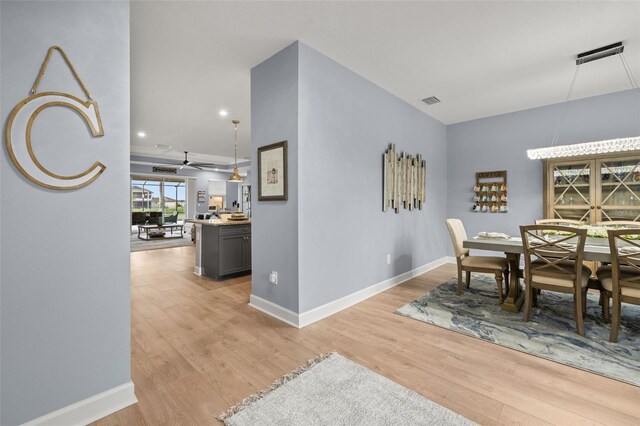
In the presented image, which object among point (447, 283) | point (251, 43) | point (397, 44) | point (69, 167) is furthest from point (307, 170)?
point (447, 283)

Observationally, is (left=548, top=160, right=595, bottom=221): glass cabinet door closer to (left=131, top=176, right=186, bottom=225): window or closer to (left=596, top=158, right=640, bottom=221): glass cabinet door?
(left=596, top=158, right=640, bottom=221): glass cabinet door

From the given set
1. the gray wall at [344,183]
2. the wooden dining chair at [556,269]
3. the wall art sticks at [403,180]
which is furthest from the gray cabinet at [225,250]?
the wooden dining chair at [556,269]

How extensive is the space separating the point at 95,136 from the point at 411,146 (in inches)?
161

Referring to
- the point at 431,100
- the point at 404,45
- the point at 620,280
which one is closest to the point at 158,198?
the point at 431,100

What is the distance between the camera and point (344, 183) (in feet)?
10.5

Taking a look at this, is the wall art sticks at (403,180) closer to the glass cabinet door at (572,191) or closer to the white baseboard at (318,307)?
the white baseboard at (318,307)

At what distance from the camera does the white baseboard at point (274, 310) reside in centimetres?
273

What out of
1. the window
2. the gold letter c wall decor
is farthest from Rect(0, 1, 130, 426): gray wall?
the window

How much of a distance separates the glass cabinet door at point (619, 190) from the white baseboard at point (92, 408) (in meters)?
5.86

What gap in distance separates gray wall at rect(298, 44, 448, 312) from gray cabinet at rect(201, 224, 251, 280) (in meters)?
2.19

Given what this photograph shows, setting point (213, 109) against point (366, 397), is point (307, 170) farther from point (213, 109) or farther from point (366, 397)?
point (213, 109)

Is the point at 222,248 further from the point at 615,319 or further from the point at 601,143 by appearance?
the point at 601,143

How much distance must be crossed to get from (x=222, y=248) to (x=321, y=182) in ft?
7.81

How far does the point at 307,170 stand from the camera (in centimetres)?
275
